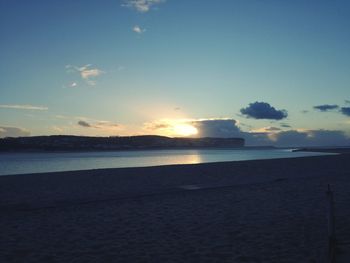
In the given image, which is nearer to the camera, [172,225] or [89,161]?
[172,225]

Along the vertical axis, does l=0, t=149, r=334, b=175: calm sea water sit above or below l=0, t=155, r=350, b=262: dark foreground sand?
above

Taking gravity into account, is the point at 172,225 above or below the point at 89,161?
below

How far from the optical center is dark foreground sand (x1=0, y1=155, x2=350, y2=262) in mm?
7941

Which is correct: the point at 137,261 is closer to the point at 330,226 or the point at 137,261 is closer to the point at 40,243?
the point at 40,243

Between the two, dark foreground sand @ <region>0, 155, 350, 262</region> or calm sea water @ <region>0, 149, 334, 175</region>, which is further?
calm sea water @ <region>0, 149, 334, 175</region>

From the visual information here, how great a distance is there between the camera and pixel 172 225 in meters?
10.6

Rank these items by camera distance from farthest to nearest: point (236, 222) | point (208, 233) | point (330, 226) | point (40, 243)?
point (236, 222) < point (208, 233) < point (40, 243) < point (330, 226)

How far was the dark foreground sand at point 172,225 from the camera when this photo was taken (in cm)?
794

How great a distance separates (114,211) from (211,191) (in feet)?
19.5

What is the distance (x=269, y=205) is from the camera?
13.7 m

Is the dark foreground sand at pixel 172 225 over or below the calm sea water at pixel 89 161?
below

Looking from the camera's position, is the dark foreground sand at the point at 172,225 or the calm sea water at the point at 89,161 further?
the calm sea water at the point at 89,161

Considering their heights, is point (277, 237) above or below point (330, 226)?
below

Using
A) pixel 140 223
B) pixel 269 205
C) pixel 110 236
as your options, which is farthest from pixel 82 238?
pixel 269 205
